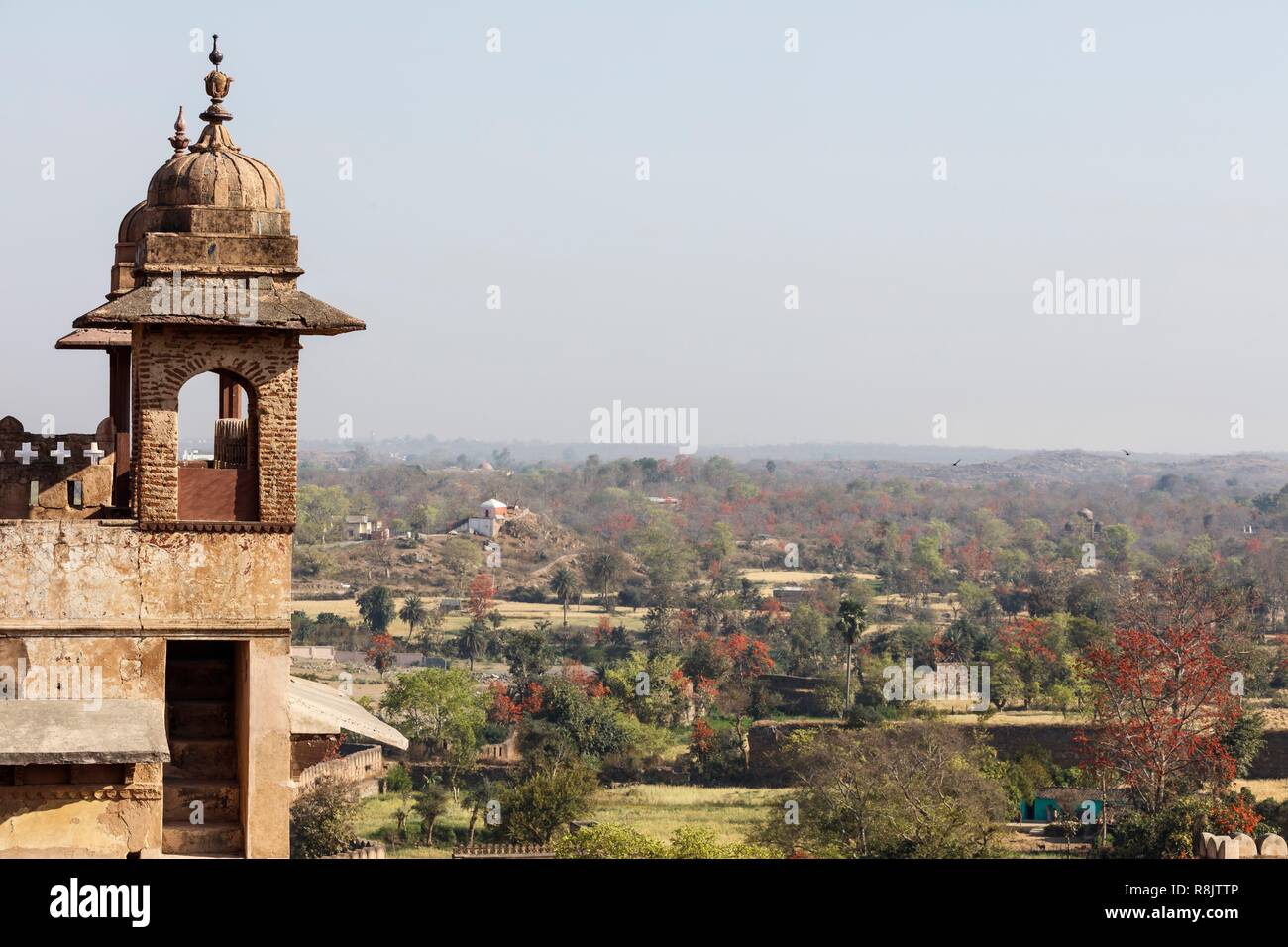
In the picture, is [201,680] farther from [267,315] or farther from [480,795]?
[480,795]

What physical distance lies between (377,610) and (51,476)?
6151cm

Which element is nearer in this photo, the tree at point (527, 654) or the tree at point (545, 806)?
the tree at point (545, 806)

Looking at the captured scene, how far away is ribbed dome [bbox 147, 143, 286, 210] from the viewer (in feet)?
38.2

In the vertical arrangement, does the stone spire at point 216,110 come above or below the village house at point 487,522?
above

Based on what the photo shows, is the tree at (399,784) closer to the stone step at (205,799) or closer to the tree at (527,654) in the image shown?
the tree at (527,654)

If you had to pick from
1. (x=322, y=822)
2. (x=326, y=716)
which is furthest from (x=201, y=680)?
(x=322, y=822)

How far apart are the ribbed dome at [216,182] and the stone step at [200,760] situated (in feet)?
12.3

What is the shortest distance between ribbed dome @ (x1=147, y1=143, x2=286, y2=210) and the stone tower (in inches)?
0.6

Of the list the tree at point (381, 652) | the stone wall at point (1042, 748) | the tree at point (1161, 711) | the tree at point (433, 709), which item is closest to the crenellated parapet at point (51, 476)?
the tree at point (1161, 711)

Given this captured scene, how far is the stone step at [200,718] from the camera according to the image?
11773 millimetres

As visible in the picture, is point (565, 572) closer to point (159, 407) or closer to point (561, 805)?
point (561, 805)
